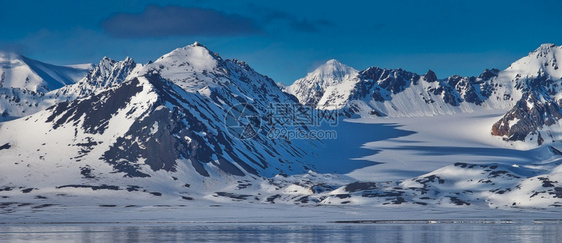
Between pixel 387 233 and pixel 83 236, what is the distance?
2514 inches

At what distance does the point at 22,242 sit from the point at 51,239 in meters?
9.26

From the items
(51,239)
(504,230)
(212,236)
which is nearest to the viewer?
(51,239)

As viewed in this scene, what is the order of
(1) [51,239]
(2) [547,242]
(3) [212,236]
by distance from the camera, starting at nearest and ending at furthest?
(2) [547,242], (1) [51,239], (3) [212,236]

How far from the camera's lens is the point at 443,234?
598 ft

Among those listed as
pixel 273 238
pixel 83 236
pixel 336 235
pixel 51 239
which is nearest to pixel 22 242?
pixel 51 239

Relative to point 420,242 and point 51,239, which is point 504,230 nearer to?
point 420,242

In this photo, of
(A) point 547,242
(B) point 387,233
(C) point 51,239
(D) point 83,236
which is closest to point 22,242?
(C) point 51,239

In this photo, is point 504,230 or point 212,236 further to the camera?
point 504,230

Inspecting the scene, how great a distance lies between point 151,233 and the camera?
189 metres

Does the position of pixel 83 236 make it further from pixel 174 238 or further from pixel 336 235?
pixel 336 235

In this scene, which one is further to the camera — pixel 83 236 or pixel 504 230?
pixel 504 230

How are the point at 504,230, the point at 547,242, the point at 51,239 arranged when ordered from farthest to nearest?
the point at 504,230 → the point at 51,239 → the point at 547,242

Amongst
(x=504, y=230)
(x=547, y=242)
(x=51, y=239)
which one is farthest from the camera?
(x=504, y=230)

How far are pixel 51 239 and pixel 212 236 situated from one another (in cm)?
3191
